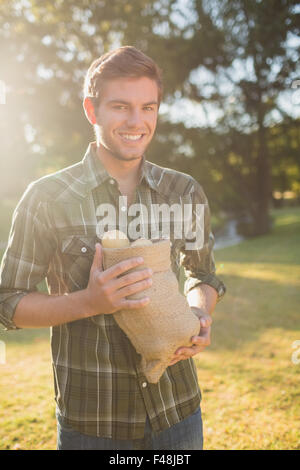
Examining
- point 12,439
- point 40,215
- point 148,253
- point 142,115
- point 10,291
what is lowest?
point 12,439

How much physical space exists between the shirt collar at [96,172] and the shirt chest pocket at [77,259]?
0.92ft

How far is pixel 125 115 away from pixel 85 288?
82cm

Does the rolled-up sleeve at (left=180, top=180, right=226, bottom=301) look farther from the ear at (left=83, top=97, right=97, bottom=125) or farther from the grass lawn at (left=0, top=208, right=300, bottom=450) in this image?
the grass lawn at (left=0, top=208, right=300, bottom=450)

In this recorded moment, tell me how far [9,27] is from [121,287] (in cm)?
1864

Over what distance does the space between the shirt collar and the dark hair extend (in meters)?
0.27

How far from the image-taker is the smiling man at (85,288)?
1.74 meters

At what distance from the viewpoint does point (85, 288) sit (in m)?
1.71

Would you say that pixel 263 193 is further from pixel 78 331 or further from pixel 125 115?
pixel 78 331

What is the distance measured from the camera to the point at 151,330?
1625 millimetres

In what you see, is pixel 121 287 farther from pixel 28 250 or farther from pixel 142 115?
pixel 142 115

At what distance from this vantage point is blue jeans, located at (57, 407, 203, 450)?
70.4 inches

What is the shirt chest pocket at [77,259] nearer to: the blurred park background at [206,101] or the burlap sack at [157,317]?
the burlap sack at [157,317]

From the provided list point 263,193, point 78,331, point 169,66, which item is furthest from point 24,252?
point 263,193
